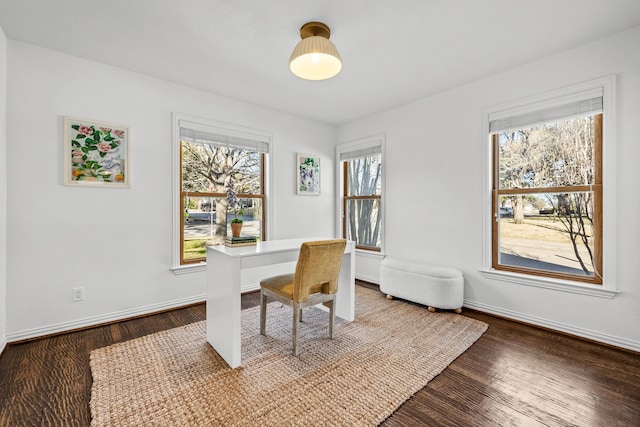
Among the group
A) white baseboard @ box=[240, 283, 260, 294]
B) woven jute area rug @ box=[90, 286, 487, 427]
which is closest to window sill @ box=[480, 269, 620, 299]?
woven jute area rug @ box=[90, 286, 487, 427]

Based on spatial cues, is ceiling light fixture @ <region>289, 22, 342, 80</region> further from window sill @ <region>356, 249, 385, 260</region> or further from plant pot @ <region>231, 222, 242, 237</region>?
window sill @ <region>356, 249, 385, 260</region>

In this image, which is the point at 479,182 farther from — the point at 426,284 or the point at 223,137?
the point at 223,137

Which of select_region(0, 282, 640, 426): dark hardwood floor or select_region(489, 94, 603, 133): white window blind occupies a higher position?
select_region(489, 94, 603, 133): white window blind

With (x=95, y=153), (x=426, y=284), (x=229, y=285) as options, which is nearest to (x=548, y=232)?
(x=426, y=284)

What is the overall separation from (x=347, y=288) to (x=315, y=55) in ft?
6.66

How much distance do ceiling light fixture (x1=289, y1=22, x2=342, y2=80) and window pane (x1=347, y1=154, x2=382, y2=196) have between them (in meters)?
2.19

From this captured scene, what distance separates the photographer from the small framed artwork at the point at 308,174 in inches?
166

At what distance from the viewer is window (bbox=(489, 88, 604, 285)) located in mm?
2461

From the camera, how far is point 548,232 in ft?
8.96

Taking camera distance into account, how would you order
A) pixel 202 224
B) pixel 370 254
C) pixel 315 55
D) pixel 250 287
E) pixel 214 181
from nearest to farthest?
pixel 315 55 < pixel 202 224 < pixel 214 181 < pixel 250 287 < pixel 370 254

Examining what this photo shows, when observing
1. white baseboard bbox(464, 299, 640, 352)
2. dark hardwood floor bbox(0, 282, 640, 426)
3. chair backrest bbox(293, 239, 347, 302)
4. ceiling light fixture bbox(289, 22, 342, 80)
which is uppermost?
ceiling light fixture bbox(289, 22, 342, 80)

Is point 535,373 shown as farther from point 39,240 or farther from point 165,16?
point 39,240

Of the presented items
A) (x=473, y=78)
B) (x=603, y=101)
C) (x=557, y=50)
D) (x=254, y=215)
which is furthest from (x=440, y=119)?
(x=254, y=215)

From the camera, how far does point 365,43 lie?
2393 mm
